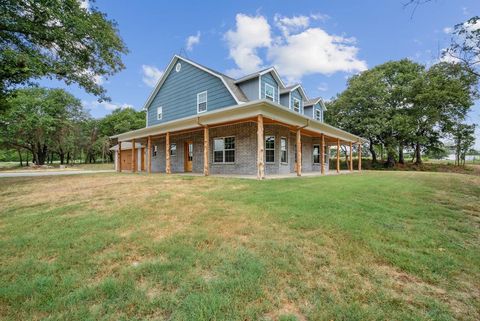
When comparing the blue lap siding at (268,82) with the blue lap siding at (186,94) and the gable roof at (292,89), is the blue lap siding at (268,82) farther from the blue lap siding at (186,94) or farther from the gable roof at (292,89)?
the blue lap siding at (186,94)

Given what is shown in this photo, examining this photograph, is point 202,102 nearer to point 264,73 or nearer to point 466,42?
point 264,73

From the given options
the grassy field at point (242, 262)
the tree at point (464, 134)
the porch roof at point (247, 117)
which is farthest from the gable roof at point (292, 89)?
the tree at point (464, 134)

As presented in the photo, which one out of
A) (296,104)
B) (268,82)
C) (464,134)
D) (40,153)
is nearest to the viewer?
(268,82)

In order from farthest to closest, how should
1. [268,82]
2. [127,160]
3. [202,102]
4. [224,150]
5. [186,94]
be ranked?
[127,160], [186,94], [202,102], [268,82], [224,150]

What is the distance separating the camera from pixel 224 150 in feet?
41.8

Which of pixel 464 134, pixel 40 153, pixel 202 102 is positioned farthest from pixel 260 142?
pixel 40 153

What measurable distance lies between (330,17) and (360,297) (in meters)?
12.5

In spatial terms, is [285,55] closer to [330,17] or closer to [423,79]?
[330,17]

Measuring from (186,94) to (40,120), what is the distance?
25983 mm

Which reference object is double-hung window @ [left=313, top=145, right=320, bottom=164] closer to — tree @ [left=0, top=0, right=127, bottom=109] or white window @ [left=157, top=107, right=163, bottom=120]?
white window @ [left=157, top=107, right=163, bottom=120]

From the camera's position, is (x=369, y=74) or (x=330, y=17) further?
(x=369, y=74)

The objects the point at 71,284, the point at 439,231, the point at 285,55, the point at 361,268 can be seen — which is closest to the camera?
the point at 71,284

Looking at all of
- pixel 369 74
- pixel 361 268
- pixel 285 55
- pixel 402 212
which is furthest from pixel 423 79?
pixel 361 268

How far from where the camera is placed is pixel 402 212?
4.76 m
